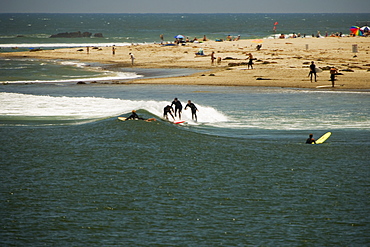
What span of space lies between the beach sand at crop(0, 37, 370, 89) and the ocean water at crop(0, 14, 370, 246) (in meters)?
9.33

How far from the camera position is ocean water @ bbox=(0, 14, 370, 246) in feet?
54.1

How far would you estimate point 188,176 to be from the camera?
2192 centimetres

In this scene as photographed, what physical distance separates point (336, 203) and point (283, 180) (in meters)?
3.14

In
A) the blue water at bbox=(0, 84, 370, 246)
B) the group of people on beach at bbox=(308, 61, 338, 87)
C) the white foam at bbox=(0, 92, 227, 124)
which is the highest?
the group of people on beach at bbox=(308, 61, 338, 87)

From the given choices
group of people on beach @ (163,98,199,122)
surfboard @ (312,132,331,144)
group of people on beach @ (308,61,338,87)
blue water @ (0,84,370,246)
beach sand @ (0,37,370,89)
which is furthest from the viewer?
beach sand @ (0,37,370,89)

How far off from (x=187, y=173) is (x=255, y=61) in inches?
1742

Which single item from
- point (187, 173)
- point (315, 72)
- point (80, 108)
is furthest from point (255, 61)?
point (187, 173)

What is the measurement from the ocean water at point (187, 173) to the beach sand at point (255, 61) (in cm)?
933

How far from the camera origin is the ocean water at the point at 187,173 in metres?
16.5

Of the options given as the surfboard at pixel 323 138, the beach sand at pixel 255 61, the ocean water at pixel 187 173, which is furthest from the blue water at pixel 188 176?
the beach sand at pixel 255 61

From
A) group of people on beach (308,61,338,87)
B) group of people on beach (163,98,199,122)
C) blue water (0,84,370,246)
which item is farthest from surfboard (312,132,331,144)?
group of people on beach (308,61,338,87)

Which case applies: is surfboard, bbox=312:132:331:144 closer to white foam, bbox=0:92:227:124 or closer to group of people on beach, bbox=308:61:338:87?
white foam, bbox=0:92:227:124

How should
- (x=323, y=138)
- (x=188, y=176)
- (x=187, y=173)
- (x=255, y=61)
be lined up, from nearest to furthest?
1. (x=188, y=176)
2. (x=187, y=173)
3. (x=323, y=138)
4. (x=255, y=61)

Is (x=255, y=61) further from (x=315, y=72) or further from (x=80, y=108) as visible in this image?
(x=80, y=108)
